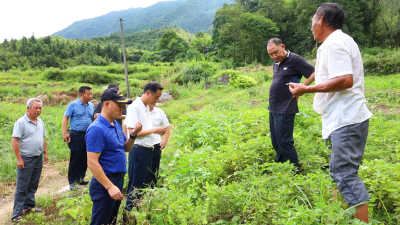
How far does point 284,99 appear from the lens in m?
3.47

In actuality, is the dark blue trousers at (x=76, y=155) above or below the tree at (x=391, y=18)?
below

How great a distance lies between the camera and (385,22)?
33375 millimetres

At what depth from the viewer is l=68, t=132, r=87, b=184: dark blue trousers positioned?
5105mm

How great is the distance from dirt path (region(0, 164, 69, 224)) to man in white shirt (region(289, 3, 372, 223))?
4885mm

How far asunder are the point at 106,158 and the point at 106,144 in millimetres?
146

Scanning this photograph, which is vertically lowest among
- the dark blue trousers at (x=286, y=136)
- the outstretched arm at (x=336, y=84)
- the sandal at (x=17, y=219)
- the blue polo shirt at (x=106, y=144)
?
the sandal at (x=17, y=219)

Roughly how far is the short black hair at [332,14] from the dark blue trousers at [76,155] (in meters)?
4.63

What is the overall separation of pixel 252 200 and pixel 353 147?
103cm

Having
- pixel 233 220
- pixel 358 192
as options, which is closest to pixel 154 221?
pixel 233 220

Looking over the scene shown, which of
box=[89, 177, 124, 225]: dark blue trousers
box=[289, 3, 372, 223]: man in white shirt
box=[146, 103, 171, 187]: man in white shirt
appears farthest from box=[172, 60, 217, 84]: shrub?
box=[289, 3, 372, 223]: man in white shirt

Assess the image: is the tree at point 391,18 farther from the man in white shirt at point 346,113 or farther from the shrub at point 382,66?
the man in white shirt at point 346,113

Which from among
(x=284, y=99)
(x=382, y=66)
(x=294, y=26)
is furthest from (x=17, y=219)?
(x=294, y=26)

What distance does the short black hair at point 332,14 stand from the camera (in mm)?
2238

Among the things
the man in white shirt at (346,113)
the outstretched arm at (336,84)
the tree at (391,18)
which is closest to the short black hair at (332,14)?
the man in white shirt at (346,113)
